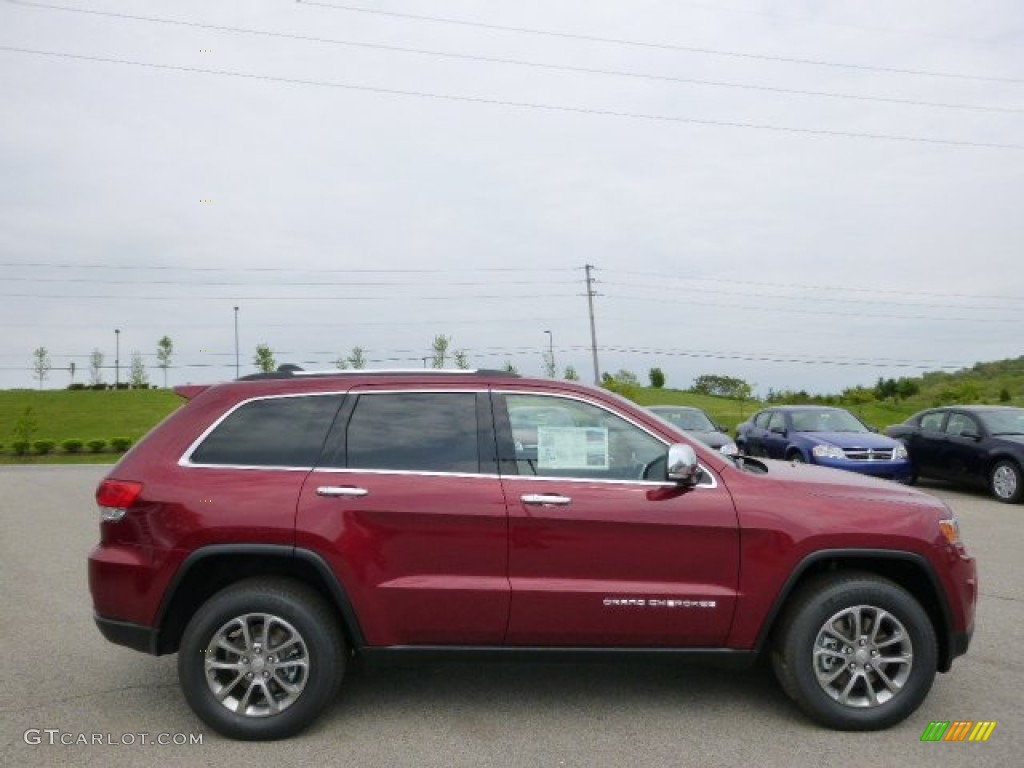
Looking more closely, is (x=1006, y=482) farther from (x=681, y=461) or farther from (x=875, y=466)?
(x=681, y=461)

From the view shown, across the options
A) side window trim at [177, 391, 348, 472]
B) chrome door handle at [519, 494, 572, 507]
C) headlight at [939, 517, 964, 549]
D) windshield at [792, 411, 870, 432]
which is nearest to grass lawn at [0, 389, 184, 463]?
windshield at [792, 411, 870, 432]

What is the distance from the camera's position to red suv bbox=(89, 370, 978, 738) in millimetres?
4336

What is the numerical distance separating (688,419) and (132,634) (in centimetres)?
1451

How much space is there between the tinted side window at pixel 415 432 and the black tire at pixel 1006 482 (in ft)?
38.8

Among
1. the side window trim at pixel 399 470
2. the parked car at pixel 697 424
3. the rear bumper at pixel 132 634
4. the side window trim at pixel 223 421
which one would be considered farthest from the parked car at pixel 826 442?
the rear bumper at pixel 132 634

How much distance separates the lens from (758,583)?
438 cm

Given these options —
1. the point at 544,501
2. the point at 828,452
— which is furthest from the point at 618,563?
the point at 828,452

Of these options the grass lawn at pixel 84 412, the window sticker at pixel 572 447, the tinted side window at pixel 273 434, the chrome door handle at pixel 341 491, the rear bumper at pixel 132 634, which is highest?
the grass lawn at pixel 84 412

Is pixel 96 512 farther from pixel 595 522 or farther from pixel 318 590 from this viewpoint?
pixel 595 522

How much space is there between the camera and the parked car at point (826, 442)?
48.2ft

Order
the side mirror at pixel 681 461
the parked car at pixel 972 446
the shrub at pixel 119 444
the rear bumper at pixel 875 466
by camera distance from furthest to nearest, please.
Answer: the shrub at pixel 119 444, the rear bumper at pixel 875 466, the parked car at pixel 972 446, the side mirror at pixel 681 461

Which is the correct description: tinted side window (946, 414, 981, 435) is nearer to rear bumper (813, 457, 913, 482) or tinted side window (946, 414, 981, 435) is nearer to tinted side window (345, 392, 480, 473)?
rear bumper (813, 457, 913, 482)

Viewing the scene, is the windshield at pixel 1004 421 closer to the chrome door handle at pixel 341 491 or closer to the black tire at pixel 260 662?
the chrome door handle at pixel 341 491

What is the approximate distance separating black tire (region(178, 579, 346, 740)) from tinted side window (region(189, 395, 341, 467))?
26.1 inches
